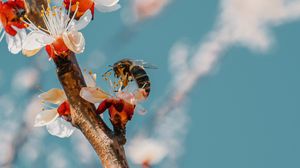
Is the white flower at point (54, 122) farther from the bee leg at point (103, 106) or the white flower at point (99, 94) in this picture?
the bee leg at point (103, 106)

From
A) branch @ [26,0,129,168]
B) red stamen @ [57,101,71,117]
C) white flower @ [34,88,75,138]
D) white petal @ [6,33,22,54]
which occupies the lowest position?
branch @ [26,0,129,168]

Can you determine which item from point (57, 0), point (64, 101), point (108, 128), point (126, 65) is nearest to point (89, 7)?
point (57, 0)

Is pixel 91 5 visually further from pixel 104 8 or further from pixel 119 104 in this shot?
pixel 119 104

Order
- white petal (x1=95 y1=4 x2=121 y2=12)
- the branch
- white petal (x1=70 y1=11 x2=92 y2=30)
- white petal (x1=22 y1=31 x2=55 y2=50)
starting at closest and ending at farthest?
the branch < white petal (x1=22 y1=31 x2=55 y2=50) < white petal (x1=70 y1=11 x2=92 y2=30) < white petal (x1=95 y1=4 x2=121 y2=12)

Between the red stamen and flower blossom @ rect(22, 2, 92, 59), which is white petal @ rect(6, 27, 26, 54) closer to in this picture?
flower blossom @ rect(22, 2, 92, 59)

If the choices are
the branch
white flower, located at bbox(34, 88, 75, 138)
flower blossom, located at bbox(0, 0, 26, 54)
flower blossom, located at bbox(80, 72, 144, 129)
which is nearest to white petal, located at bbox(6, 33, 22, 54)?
flower blossom, located at bbox(0, 0, 26, 54)

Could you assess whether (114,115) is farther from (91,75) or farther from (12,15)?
(12,15)
